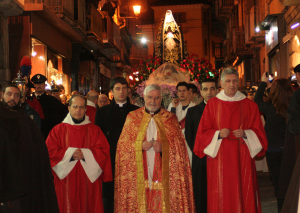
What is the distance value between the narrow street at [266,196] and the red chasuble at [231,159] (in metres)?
2.02

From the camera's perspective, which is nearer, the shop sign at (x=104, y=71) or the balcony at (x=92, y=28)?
the balcony at (x=92, y=28)

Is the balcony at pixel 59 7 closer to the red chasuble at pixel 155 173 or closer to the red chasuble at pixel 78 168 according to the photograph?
the red chasuble at pixel 78 168

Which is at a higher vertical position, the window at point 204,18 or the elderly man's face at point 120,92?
the window at point 204,18

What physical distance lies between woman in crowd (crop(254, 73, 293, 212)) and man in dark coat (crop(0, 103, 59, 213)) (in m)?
3.68

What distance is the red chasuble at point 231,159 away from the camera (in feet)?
16.5

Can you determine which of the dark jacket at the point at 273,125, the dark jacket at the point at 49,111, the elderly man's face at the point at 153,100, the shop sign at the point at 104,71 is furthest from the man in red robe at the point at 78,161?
the shop sign at the point at 104,71

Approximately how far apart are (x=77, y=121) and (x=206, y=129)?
1.67 metres

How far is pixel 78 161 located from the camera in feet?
17.9

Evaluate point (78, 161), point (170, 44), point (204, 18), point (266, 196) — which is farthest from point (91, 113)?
point (204, 18)

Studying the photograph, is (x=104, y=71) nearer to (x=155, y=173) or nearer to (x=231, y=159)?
(x=155, y=173)

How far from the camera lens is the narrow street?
6.99 meters

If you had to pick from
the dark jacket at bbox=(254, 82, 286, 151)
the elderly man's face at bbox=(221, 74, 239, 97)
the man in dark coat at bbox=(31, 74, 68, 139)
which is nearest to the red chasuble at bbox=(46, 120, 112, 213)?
the elderly man's face at bbox=(221, 74, 239, 97)

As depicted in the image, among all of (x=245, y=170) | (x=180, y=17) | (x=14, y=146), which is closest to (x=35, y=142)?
(x=14, y=146)

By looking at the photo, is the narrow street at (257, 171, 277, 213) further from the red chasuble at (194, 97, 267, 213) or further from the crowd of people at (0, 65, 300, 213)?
the red chasuble at (194, 97, 267, 213)
